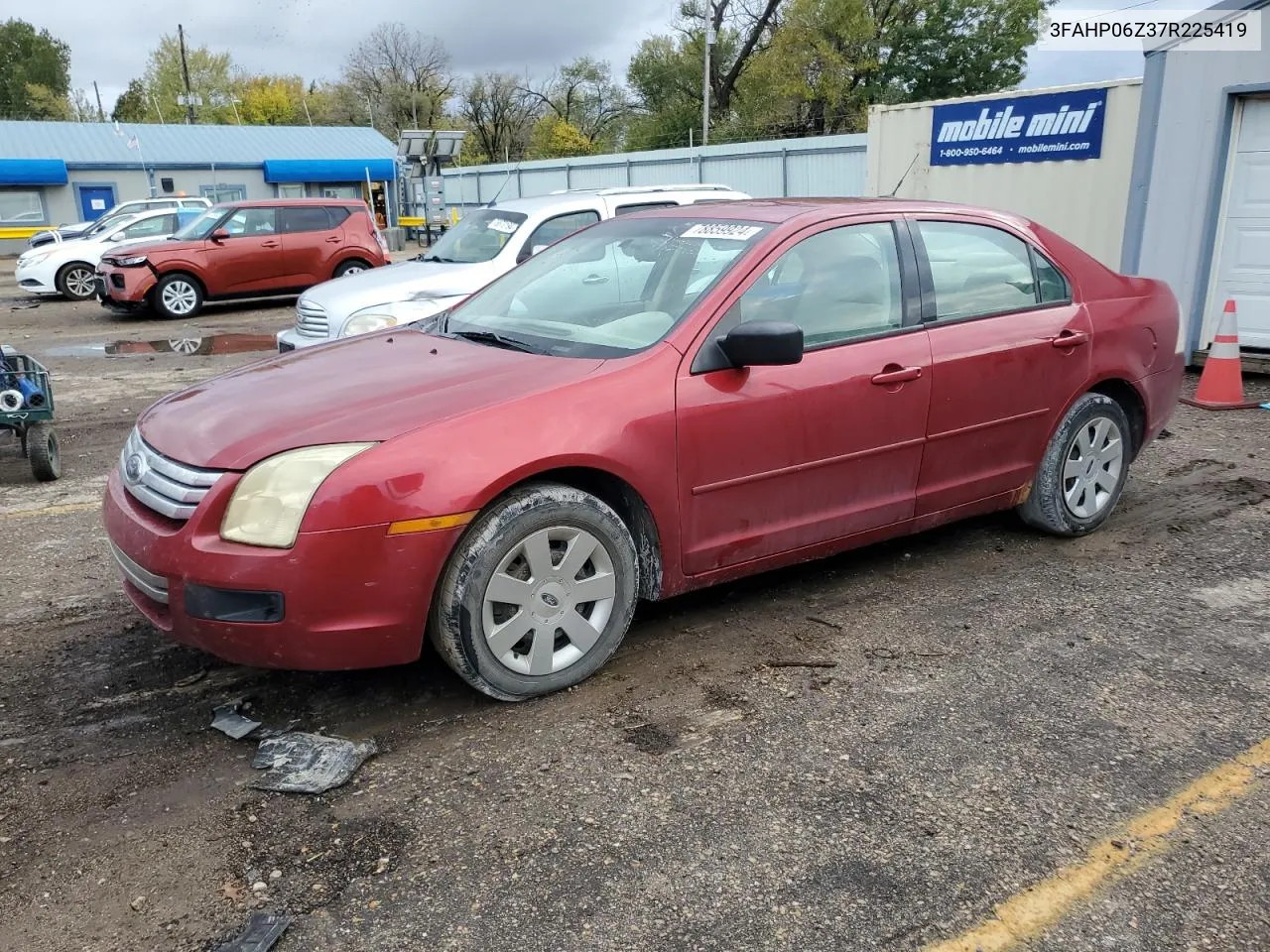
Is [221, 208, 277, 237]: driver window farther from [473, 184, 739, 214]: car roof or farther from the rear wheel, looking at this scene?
[473, 184, 739, 214]: car roof

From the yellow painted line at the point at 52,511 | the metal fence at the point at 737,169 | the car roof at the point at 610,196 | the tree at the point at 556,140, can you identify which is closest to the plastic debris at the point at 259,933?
the yellow painted line at the point at 52,511

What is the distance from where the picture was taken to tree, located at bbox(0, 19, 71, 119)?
7419cm

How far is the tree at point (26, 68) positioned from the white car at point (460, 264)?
7851 centimetres

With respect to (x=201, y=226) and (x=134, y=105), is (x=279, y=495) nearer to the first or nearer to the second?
(x=201, y=226)

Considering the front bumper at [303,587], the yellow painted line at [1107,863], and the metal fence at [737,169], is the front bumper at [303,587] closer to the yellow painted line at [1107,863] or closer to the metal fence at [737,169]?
the yellow painted line at [1107,863]

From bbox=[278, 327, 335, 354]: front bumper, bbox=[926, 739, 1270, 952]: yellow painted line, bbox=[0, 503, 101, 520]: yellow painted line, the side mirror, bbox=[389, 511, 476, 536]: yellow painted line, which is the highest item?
the side mirror

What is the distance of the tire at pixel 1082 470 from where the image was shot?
189 inches

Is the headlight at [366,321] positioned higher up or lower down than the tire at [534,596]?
higher up

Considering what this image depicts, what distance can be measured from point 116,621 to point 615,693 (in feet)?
7.15

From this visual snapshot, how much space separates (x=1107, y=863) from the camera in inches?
103

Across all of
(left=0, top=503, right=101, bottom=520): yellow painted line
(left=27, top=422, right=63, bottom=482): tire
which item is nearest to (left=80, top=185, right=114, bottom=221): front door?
(left=27, top=422, right=63, bottom=482): tire

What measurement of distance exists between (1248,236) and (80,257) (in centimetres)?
1820

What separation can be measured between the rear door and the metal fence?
19.5 ft

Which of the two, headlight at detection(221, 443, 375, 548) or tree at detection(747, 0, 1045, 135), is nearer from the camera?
headlight at detection(221, 443, 375, 548)
